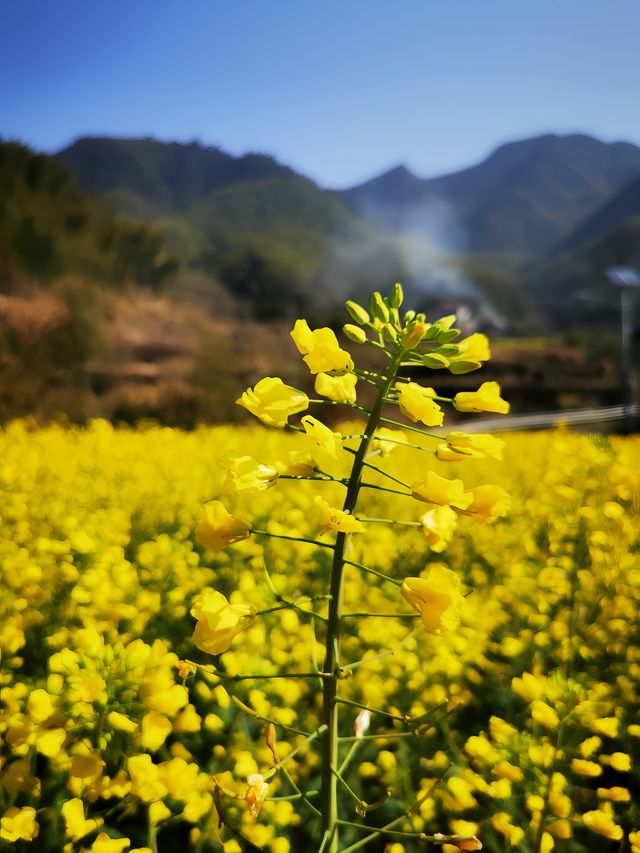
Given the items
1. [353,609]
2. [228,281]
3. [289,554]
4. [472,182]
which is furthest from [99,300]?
[472,182]

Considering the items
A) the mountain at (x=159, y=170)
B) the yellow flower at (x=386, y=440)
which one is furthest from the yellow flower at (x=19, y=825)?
the mountain at (x=159, y=170)

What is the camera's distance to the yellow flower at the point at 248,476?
86cm

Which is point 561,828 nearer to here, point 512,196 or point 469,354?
point 469,354

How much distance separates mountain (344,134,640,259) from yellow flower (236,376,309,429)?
1415 centimetres

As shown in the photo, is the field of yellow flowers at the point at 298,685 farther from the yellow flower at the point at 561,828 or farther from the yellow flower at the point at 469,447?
the yellow flower at the point at 469,447

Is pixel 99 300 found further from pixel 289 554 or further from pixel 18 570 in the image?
pixel 18 570

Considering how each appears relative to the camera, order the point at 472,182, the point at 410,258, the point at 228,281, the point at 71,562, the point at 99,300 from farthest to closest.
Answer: the point at 472,182 < the point at 410,258 < the point at 228,281 < the point at 99,300 < the point at 71,562

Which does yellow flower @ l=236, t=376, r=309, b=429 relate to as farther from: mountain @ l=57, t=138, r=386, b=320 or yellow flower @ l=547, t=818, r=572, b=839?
mountain @ l=57, t=138, r=386, b=320

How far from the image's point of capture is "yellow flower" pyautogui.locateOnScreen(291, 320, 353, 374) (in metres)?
0.89

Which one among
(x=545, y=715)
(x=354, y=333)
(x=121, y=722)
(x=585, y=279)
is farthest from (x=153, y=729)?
(x=585, y=279)

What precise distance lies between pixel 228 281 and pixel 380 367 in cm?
933

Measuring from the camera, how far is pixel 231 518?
89 cm

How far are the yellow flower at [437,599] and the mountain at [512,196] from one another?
560 inches

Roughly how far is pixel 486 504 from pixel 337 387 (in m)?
0.24
